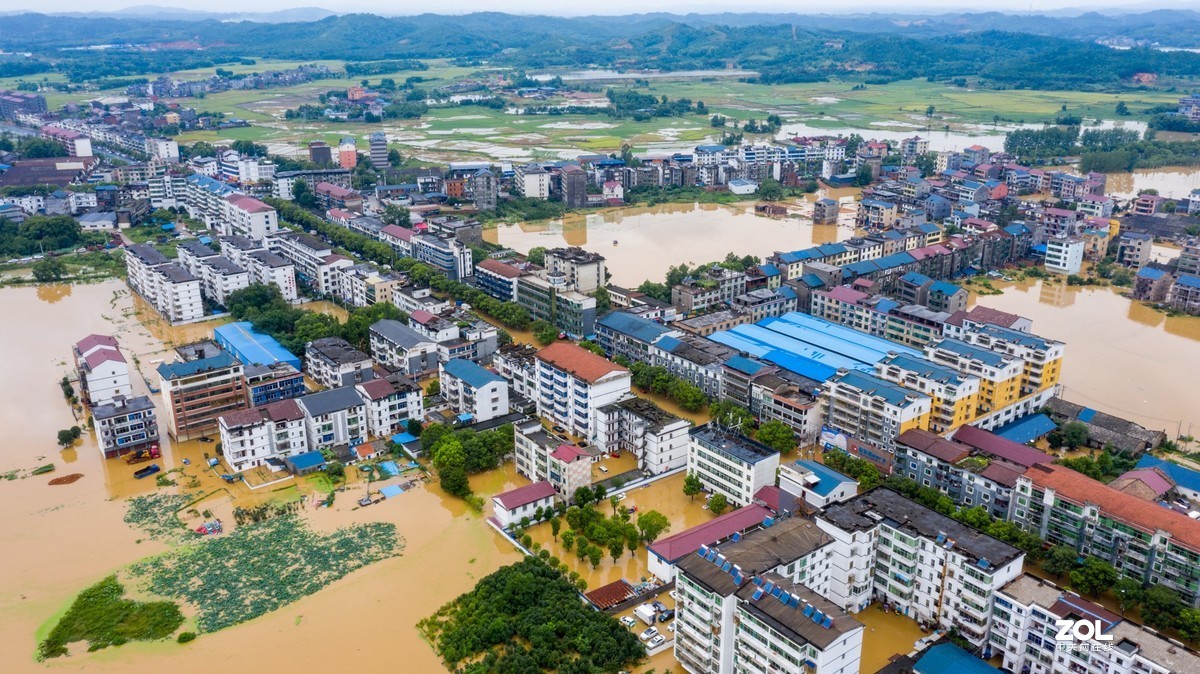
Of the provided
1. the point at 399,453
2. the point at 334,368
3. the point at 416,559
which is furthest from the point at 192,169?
the point at 416,559

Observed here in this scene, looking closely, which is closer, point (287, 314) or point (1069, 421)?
point (1069, 421)

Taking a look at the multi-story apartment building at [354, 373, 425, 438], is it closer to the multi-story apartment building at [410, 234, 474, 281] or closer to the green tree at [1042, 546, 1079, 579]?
the multi-story apartment building at [410, 234, 474, 281]

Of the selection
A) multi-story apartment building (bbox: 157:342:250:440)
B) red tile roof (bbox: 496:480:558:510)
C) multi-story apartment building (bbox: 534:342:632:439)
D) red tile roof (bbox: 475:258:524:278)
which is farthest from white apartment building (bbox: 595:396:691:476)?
red tile roof (bbox: 475:258:524:278)

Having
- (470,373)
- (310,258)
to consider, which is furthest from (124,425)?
(310,258)

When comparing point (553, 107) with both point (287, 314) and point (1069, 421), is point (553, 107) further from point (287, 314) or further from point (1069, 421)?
point (1069, 421)

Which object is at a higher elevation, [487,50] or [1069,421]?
[487,50]

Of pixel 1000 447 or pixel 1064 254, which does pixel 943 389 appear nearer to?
pixel 1000 447

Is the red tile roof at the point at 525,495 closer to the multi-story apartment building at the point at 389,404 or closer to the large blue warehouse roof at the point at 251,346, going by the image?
the multi-story apartment building at the point at 389,404
